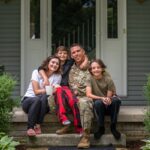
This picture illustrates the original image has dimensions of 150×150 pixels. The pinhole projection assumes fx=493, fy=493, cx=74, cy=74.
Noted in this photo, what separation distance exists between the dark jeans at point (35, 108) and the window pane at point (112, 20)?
2430 millimetres

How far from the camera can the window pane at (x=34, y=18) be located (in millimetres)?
8312

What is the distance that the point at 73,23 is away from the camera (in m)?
8.34

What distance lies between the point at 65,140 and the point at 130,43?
8.53 feet

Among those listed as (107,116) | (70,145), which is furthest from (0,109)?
(107,116)

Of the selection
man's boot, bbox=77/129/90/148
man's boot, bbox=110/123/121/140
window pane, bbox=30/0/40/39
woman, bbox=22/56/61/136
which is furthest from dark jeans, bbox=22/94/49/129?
window pane, bbox=30/0/40/39

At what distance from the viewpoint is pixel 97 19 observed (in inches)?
328

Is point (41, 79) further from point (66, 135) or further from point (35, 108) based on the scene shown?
point (66, 135)

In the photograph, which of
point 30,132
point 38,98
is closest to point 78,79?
point 38,98

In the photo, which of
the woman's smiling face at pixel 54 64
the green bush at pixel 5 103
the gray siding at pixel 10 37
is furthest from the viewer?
the gray siding at pixel 10 37

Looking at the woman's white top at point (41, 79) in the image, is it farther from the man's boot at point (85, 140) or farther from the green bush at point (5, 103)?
the man's boot at point (85, 140)

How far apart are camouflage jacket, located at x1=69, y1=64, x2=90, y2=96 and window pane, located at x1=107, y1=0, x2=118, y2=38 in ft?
6.12

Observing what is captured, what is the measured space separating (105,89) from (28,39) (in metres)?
2.37

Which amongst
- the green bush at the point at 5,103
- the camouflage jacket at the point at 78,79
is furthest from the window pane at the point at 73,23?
the green bush at the point at 5,103

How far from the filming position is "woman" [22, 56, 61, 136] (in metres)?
6.19
